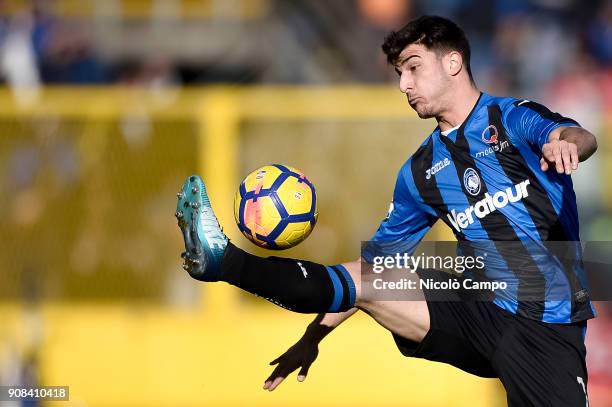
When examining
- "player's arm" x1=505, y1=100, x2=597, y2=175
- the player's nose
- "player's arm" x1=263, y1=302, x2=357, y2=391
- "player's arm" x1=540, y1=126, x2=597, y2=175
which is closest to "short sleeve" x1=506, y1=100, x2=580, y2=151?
"player's arm" x1=505, y1=100, x2=597, y2=175

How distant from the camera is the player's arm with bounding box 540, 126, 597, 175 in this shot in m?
4.18

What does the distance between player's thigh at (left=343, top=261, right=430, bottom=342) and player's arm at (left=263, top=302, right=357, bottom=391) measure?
0.66 ft

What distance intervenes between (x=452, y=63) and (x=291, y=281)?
→ 4.62 feet

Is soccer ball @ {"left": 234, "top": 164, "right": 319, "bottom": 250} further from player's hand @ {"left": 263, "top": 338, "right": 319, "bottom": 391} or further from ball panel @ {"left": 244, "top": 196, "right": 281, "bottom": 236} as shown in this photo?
player's hand @ {"left": 263, "top": 338, "right": 319, "bottom": 391}

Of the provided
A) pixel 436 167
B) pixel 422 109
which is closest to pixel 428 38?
pixel 422 109

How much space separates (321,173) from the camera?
8875mm

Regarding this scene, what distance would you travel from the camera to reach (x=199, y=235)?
4.85 metres

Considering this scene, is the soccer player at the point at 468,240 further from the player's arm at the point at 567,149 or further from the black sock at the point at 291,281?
the player's arm at the point at 567,149

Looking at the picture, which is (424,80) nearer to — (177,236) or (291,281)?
(291,281)

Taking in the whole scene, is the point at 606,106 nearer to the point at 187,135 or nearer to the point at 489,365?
the point at 187,135

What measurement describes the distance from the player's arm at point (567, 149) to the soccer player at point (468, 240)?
0.35m

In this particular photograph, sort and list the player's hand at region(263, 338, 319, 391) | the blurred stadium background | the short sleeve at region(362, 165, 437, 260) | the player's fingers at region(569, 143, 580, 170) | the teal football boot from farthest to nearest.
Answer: the blurred stadium background < the short sleeve at region(362, 165, 437, 260) < the player's hand at region(263, 338, 319, 391) < the teal football boot < the player's fingers at region(569, 143, 580, 170)

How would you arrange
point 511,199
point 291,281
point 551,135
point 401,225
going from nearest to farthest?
point 551,135, point 291,281, point 511,199, point 401,225

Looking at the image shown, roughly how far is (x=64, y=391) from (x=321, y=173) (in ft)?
9.22
